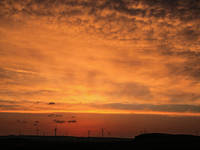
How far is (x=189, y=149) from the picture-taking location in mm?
140250

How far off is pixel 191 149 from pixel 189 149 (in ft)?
4.60

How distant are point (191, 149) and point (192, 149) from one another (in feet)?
1.95

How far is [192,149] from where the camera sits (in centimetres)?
14025

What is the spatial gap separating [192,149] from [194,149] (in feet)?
4.06

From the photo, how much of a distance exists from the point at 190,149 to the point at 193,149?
1.77 m

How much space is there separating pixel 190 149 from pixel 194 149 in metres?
2.36

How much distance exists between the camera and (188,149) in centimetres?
14050

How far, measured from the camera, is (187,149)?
14038 cm

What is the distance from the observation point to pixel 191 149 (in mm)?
140500

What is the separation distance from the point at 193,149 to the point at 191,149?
1.24 m

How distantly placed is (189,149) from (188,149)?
60cm
